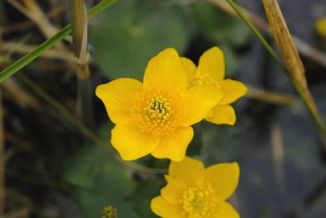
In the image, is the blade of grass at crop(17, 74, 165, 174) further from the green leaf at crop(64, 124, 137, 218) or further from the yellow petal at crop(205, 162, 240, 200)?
the yellow petal at crop(205, 162, 240, 200)

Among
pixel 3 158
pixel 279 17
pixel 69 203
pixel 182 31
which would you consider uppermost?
pixel 279 17

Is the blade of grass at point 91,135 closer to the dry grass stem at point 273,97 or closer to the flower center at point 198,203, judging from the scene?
the flower center at point 198,203

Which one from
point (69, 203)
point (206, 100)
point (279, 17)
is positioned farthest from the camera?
point (69, 203)

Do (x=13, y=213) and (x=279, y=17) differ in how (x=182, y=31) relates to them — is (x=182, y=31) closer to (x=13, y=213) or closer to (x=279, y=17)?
(x=279, y=17)

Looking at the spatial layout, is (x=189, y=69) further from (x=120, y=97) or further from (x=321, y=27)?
(x=321, y=27)

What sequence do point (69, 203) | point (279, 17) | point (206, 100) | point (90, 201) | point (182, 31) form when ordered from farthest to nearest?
point (69, 203) < point (182, 31) < point (90, 201) < point (279, 17) < point (206, 100)

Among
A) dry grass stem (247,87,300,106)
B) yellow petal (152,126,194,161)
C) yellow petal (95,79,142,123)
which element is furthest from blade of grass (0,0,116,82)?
dry grass stem (247,87,300,106)

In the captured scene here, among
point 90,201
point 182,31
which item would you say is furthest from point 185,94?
point 182,31
